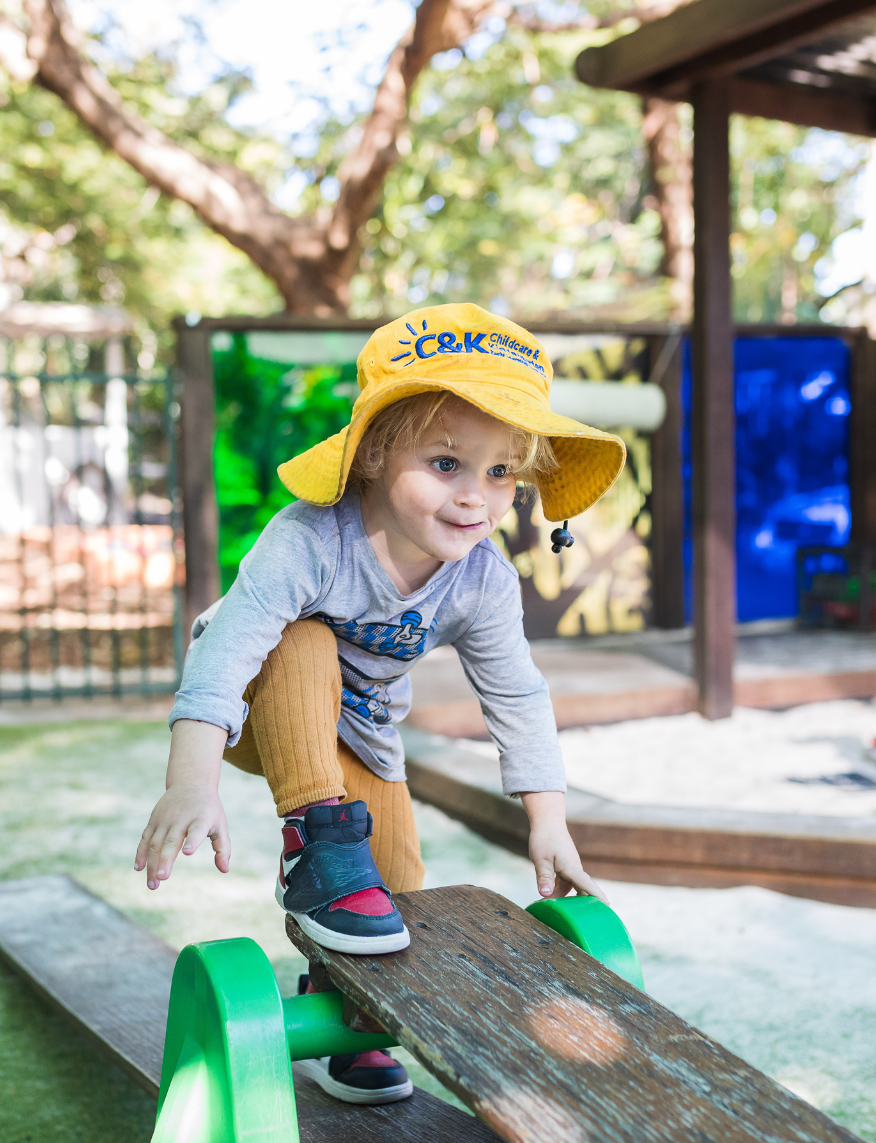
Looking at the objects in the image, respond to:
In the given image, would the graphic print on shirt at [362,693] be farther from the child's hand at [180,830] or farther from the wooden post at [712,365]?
the wooden post at [712,365]

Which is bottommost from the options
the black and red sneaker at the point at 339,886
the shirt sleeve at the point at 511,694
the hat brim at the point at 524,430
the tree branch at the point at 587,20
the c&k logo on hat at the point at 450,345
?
the black and red sneaker at the point at 339,886

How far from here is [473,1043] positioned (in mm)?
1149

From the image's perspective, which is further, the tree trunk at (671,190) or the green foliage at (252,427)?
the tree trunk at (671,190)

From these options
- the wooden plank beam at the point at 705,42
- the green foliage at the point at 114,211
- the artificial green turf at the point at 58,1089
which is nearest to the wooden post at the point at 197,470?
the wooden plank beam at the point at 705,42

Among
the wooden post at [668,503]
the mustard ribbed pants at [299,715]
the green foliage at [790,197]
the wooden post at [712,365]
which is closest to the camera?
the mustard ribbed pants at [299,715]

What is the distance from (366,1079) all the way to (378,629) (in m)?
0.70

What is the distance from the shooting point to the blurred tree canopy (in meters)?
11.1

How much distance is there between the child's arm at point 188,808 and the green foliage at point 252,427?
3.82 m

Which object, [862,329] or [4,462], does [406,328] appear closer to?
[862,329]

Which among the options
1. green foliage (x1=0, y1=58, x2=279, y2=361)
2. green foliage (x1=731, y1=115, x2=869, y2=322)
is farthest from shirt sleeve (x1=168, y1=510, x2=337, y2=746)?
green foliage (x1=731, y1=115, x2=869, y2=322)

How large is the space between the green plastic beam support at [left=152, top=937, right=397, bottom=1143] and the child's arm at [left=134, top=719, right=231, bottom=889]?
0.43 ft

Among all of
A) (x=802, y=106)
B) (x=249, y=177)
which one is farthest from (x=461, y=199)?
(x=802, y=106)

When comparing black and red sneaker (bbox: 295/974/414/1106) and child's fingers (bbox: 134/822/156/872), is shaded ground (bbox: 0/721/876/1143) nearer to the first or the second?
black and red sneaker (bbox: 295/974/414/1106)

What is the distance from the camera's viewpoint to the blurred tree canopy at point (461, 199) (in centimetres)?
1115
